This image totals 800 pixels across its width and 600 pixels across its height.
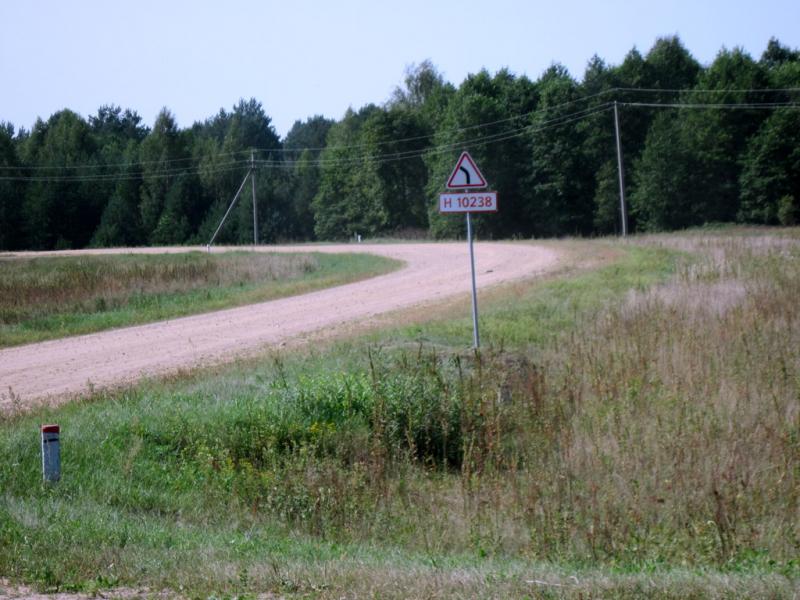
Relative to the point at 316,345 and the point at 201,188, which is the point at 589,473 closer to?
the point at 316,345

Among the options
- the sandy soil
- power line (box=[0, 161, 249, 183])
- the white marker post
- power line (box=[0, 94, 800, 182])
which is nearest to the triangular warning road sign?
the sandy soil

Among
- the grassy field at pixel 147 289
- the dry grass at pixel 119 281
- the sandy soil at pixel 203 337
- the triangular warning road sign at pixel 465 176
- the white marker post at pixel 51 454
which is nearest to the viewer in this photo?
the white marker post at pixel 51 454

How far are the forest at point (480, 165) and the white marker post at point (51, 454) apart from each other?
55952 millimetres

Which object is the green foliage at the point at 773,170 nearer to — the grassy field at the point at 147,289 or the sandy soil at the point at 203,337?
the grassy field at the point at 147,289

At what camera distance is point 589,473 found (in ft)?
32.4

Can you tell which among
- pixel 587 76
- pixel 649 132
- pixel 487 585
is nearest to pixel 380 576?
pixel 487 585

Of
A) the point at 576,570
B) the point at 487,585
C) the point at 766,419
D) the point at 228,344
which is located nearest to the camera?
the point at 487,585

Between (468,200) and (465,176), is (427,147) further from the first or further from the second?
(468,200)

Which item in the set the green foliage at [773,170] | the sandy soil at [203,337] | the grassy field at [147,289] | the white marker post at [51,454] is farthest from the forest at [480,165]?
the white marker post at [51,454]

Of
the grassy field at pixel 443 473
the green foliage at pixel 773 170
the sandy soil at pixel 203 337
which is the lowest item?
the grassy field at pixel 443 473

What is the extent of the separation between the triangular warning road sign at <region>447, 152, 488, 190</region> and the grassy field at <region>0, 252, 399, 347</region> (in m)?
10.9

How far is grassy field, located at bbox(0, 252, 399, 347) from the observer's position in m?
23.1

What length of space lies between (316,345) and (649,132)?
51.0 metres

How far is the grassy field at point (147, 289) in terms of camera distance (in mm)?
23062
